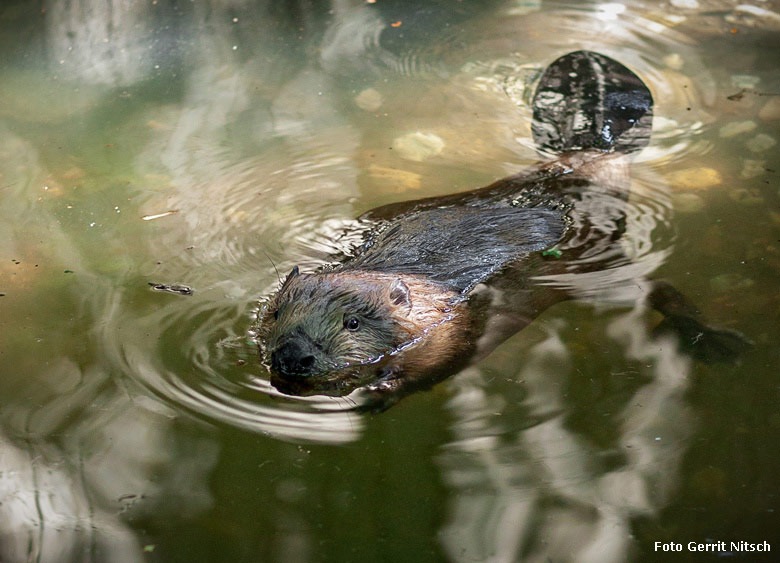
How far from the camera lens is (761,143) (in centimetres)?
538

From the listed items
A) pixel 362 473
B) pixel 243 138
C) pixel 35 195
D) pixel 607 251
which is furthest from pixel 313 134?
pixel 362 473

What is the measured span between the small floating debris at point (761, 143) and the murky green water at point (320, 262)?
0.02m

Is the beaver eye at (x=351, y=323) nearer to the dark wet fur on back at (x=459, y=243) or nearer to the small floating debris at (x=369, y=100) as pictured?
the dark wet fur on back at (x=459, y=243)

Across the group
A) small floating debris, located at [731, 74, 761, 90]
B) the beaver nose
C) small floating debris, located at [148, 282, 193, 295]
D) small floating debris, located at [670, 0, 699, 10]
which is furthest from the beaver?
small floating debris, located at [670, 0, 699, 10]

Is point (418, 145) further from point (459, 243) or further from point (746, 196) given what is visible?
point (746, 196)

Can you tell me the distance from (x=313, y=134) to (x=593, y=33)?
2.97 meters

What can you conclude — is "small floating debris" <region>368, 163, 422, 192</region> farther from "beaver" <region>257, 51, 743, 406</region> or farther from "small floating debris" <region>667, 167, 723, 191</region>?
"small floating debris" <region>667, 167, 723, 191</region>

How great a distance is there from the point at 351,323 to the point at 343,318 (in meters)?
0.05

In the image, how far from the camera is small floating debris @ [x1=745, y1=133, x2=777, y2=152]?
532cm

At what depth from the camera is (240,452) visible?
10.0ft

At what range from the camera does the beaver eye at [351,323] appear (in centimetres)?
363

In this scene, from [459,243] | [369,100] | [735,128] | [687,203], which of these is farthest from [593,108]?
[369,100]

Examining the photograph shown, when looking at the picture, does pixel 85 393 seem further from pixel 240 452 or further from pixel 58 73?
pixel 58 73

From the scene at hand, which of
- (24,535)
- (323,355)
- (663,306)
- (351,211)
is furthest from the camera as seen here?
(351,211)
